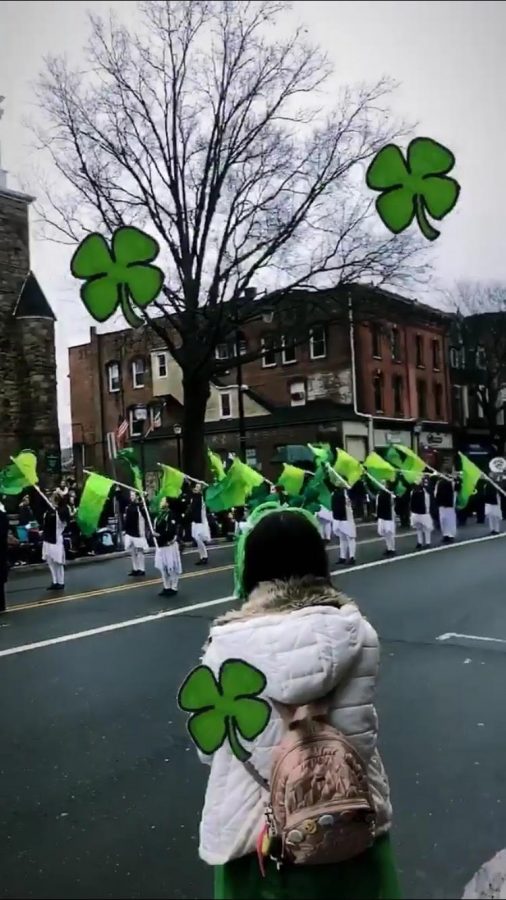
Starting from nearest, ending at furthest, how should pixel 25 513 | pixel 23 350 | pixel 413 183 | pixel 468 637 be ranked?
pixel 413 183 → pixel 23 350 → pixel 468 637 → pixel 25 513

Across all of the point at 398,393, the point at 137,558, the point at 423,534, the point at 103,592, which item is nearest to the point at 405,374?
the point at 398,393

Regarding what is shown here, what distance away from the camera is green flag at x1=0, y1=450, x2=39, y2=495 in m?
8.20

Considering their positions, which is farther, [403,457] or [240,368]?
[403,457]

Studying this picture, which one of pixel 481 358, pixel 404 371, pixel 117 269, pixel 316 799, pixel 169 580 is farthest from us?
pixel 169 580

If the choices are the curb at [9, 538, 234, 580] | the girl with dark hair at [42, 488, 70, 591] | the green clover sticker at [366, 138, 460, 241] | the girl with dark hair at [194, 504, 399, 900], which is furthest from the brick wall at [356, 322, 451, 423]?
the curb at [9, 538, 234, 580]

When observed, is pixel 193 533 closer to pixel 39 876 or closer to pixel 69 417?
pixel 69 417

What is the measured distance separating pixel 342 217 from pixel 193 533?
38.3ft

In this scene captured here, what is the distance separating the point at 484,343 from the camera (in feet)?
11.5

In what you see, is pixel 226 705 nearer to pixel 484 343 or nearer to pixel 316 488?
pixel 484 343

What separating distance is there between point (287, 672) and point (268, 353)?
9.47ft

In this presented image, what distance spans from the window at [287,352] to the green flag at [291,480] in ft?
4.73

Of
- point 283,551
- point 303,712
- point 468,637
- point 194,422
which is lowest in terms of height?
point 468,637

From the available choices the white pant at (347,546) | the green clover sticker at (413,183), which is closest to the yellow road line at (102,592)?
the white pant at (347,546)

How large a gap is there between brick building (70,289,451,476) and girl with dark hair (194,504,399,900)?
7.06 feet
